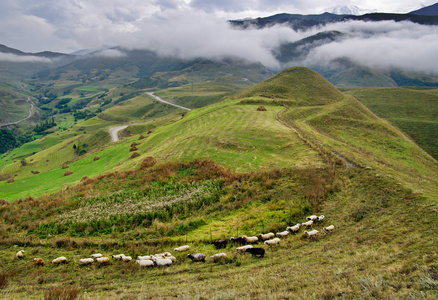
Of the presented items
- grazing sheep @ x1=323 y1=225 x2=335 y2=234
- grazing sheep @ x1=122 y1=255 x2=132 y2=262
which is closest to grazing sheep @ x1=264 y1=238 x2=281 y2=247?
grazing sheep @ x1=323 y1=225 x2=335 y2=234

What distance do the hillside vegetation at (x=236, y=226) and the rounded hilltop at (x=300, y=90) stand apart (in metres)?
49.0

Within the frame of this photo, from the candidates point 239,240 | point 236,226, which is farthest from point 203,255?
point 236,226

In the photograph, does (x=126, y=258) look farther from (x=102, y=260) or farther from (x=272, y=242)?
(x=272, y=242)

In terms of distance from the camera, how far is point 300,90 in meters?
82.8

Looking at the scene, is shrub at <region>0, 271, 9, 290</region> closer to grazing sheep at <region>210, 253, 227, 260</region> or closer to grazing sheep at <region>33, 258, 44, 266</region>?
grazing sheep at <region>33, 258, 44, 266</region>

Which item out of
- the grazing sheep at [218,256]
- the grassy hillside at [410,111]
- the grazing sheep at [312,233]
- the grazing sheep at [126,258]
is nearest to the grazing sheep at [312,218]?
the grazing sheep at [312,233]

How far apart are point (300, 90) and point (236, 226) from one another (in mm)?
79524

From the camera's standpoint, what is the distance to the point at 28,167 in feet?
287

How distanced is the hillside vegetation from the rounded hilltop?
49.0m

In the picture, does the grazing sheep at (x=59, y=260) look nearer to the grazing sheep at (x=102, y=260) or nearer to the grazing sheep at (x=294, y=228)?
the grazing sheep at (x=102, y=260)

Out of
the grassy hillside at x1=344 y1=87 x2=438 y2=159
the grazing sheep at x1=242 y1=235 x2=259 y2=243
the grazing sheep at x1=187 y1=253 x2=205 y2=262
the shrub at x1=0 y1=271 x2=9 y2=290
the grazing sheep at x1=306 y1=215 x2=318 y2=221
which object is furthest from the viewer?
the grassy hillside at x1=344 y1=87 x2=438 y2=159

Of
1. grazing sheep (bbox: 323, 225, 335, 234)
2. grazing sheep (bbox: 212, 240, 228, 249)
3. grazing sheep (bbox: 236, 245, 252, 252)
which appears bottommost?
grazing sheep (bbox: 212, 240, 228, 249)

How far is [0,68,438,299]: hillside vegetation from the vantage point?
8.92m

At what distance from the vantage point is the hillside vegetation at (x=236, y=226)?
8922 millimetres
